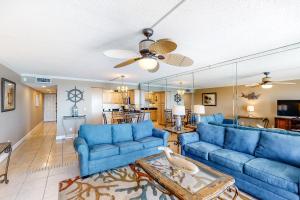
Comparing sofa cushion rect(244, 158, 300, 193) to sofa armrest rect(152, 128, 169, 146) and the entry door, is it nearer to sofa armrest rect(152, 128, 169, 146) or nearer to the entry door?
sofa armrest rect(152, 128, 169, 146)

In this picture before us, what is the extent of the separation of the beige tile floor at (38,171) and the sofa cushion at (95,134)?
617mm

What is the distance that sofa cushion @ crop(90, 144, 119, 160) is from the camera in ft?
8.99

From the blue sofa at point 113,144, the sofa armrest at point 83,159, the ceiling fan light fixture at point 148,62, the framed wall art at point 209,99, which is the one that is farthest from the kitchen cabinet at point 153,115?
the ceiling fan light fixture at point 148,62

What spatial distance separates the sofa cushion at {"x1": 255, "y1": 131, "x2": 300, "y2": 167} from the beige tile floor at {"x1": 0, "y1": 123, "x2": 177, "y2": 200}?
7.14 feet

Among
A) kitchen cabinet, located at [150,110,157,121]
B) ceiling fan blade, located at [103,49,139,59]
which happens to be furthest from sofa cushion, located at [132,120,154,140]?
kitchen cabinet, located at [150,110,157,121]

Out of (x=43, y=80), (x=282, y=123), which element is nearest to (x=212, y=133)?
(x=282, y=123)

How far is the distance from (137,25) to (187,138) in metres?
2.52

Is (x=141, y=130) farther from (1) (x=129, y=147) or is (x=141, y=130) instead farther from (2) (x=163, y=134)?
(1) (x=129, y=147)

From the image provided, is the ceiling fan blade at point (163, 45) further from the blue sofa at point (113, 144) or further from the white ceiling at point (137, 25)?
the blue sofa at point (113, 144)

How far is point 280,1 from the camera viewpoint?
1491 mm

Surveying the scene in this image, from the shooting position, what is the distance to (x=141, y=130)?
3.83 m

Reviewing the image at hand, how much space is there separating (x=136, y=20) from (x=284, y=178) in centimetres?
267

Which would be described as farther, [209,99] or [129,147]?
[209,99]

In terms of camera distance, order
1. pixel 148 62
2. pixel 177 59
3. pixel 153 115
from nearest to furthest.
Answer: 1. pixel 148 62
2. pixel 177 59
3. pixel 153 115
